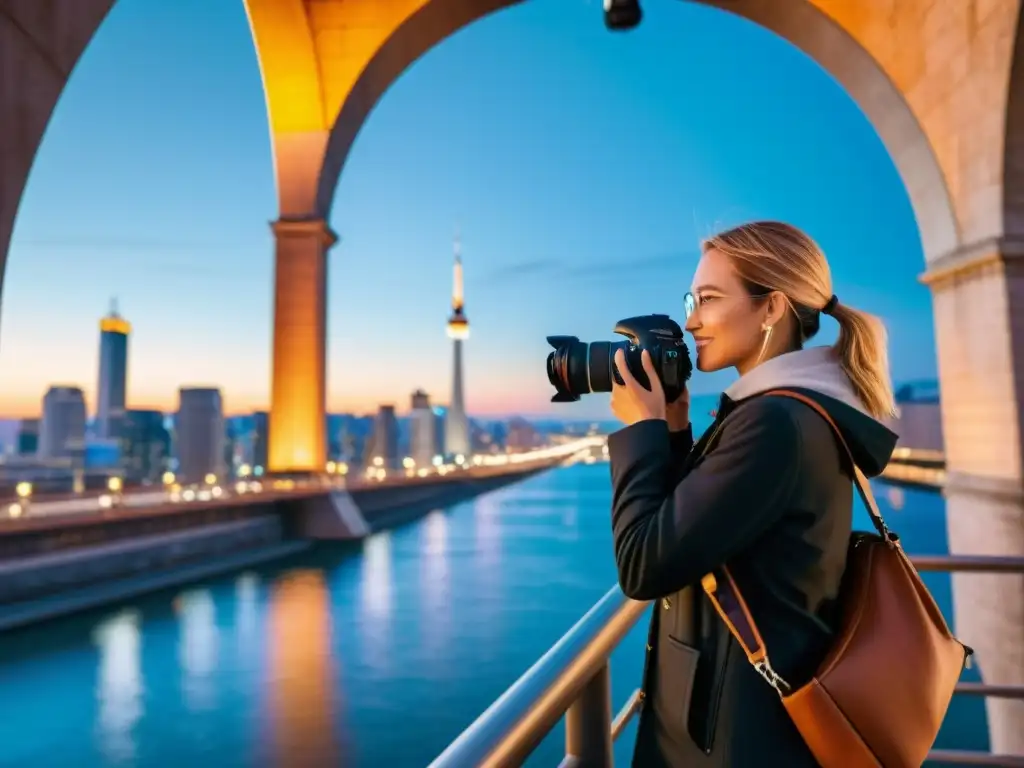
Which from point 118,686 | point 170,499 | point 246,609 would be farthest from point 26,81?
point 170,499

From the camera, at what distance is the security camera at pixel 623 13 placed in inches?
252

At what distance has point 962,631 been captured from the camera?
6.55 m

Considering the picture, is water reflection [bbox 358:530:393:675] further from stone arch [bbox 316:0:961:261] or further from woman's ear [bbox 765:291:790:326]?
woman's ear [bbox 765:291:790:326]

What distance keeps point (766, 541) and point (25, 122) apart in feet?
15.3

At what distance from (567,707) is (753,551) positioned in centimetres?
38

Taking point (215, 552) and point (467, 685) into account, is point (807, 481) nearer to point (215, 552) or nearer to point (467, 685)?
point (467, 685)

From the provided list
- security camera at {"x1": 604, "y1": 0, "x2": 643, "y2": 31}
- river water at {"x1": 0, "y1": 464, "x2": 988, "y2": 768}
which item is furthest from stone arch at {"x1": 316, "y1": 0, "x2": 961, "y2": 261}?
river water at {"x1": 0, "y1": 464, "x2": 988, "y2": 768}

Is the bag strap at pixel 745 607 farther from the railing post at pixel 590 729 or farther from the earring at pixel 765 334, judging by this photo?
the railing post at pixel 590 729

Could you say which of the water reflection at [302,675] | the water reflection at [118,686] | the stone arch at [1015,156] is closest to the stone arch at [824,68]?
the stone arch at [1015,156]

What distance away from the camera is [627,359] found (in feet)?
3.55

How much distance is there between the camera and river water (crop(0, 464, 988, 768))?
5273 mm

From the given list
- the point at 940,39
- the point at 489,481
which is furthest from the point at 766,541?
the point at 489,481

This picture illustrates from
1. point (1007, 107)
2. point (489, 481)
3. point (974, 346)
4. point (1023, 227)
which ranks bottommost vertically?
point (489, 481)

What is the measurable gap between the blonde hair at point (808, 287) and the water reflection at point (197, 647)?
622 centimetres
